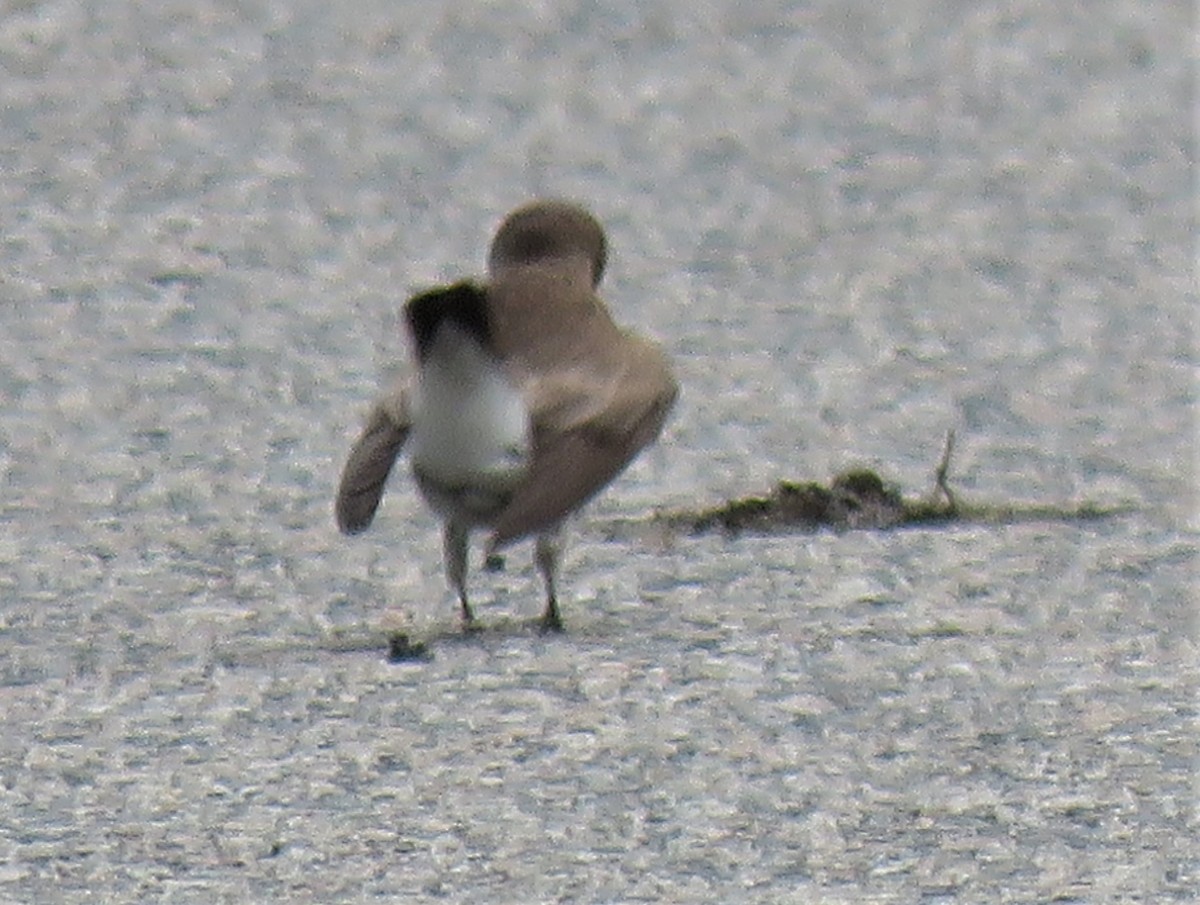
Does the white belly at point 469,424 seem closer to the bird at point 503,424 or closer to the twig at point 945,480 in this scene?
the bird at point 503,424

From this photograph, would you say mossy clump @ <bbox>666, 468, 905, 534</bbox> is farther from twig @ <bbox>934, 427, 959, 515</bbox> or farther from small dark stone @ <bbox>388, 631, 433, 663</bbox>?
small dark stone @ <bbox>388, 631, 433, 663</bbox>

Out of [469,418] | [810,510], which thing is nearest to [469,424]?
[469,418]

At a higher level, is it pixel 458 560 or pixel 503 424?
pixel 503 424

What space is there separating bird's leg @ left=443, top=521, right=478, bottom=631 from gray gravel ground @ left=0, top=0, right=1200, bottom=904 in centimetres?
6

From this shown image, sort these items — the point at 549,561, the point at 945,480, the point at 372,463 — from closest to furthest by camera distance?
the point at 372,463
the point at 549,561
the point at 945,480

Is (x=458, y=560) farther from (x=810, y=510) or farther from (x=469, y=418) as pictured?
(x=810, y=510)

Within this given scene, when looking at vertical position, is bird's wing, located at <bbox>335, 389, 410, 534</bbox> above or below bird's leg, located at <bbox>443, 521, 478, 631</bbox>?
above

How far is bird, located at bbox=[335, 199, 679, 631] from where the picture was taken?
228 inches

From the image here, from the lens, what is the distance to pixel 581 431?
603 centimetres

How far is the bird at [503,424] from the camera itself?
228 inches

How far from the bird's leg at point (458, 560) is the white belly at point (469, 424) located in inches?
6.8

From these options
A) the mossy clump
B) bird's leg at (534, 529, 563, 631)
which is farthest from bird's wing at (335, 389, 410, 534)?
the mossy clump

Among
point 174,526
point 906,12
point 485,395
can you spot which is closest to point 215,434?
point 174,526

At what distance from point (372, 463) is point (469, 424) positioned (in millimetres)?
183
